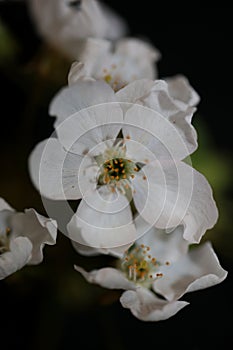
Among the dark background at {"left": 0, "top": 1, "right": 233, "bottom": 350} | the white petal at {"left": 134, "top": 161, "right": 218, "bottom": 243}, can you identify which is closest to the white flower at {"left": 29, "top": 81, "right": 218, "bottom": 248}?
the white petal at {"left": 134, "top": 161, "right": 218, "bottom": 243}

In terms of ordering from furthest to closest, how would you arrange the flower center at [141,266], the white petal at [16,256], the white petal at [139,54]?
the white petal at [139,54] < the flower center at [141,266] < the white petal at [16,256]

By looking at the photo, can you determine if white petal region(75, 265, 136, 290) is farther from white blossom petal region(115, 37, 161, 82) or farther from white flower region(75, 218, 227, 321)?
white blossom petal region(115, 37, 161, 82)

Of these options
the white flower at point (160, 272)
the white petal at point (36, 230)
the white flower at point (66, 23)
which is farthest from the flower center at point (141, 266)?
the white flower at point (66, 23)

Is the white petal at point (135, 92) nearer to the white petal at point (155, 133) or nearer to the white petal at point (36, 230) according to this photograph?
the white petal at point (155, 133)

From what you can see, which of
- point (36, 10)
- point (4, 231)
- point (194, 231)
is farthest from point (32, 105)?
point (194, 231)

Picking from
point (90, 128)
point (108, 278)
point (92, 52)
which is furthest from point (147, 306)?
point (92, 52)

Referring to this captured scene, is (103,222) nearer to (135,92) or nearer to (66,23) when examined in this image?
(135,92)
